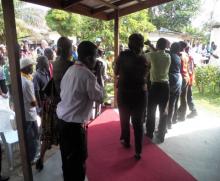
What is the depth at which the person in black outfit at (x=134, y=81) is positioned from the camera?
9.87 feet

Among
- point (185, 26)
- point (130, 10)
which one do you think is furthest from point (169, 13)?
point (130, 10)

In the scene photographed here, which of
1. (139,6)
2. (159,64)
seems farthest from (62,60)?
(139,6)

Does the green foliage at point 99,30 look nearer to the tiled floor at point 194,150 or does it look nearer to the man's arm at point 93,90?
the tiled floor at point 194,150

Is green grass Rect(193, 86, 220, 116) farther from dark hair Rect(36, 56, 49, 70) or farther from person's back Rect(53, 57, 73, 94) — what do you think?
person's back Rect(53, 57, 73, 94)

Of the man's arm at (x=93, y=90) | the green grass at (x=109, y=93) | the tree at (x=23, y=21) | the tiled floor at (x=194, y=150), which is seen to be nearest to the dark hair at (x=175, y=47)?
the tiled floor at (x=194, y=150)

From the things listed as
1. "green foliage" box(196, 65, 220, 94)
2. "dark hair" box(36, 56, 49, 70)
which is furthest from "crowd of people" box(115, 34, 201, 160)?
"green foliage" box(196, 65, 220, 94)

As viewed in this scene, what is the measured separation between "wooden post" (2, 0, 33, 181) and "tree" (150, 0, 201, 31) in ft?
105

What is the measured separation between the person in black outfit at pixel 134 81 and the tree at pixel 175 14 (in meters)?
30.8

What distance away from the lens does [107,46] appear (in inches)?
335

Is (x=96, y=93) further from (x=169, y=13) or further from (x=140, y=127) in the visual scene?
(x=169, y=13)

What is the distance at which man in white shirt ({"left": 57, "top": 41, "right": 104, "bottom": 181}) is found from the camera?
205 centimetres

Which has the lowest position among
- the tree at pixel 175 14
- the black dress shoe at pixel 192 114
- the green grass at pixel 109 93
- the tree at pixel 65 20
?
the black dress shoe at pixel 192 114

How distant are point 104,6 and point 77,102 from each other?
361cm

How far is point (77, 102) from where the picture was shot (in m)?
2.09
